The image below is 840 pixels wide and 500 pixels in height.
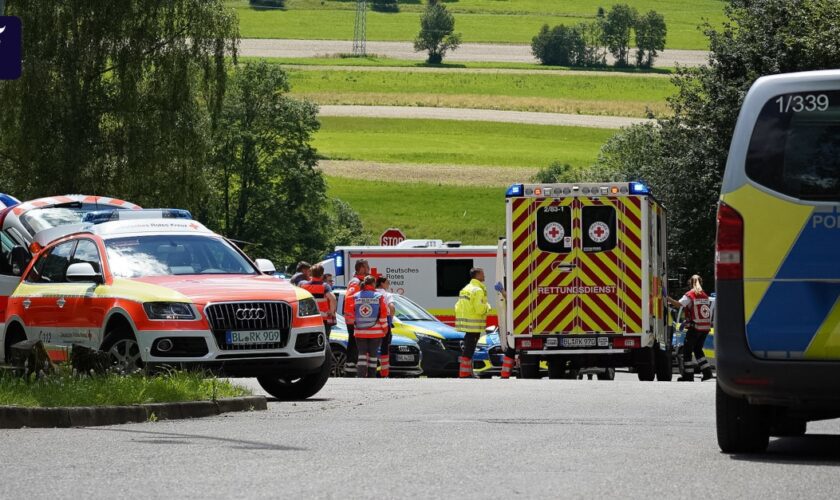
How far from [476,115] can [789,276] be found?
111 meters

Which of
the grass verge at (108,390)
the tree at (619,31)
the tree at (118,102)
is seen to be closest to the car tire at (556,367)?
the grass verge at (108,390)

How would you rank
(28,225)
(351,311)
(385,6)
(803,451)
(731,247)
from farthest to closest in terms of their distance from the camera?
(385,6) < (351,311) < (28,225) < (803,451) < (731,247)

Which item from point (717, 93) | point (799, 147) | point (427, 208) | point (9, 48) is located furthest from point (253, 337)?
point (427, 208)

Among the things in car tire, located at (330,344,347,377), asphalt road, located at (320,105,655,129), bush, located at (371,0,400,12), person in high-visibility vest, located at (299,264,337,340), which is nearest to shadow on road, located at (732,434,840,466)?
person in high-visibility vest, located at (299,264,337,340)

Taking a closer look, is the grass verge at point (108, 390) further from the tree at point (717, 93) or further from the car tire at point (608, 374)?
the tree at point (717, 93)

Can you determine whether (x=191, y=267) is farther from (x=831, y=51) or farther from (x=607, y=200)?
(x=831, y=51)

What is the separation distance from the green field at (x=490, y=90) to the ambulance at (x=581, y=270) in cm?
9335

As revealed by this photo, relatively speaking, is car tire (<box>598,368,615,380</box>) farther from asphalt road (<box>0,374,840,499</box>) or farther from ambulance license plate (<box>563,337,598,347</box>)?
asphalt road (<box>0,374,840,499</box>)

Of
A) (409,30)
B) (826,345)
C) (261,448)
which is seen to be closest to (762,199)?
(826,345)

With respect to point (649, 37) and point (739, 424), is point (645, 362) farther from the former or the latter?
point (649, 37)

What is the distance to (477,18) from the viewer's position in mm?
165875

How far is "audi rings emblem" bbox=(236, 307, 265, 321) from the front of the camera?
15.3 meters

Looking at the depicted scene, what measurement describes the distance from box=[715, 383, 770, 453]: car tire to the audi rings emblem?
6072 millimetres

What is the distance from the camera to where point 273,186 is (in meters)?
85.6
